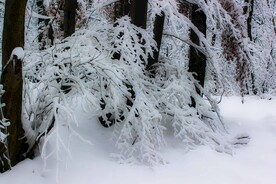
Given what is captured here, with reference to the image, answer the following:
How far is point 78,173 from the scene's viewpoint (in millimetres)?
5812

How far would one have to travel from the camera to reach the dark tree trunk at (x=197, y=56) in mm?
8258

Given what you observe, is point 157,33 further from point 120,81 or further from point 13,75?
point 13,75

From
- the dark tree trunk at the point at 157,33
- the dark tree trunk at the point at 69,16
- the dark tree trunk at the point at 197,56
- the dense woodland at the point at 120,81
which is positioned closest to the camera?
the dense woodland at the point at 120,81

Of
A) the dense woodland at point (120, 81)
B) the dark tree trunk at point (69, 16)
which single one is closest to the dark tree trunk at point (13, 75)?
the dense woodland at point (120, 81)

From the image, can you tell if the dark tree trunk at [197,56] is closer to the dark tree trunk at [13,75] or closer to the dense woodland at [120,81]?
the dense woodland at [120,81]

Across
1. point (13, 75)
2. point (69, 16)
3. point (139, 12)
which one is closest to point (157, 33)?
point (139, 12)

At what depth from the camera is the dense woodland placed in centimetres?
573

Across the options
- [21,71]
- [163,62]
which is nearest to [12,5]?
[21,71]

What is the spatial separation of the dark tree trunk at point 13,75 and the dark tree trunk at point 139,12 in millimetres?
2413

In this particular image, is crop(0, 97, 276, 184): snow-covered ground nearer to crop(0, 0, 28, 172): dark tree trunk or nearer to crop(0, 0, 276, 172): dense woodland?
crop(0, 0, 276, 172): dense woodland

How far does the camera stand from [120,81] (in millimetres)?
6246

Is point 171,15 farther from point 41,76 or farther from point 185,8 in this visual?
point 185,8

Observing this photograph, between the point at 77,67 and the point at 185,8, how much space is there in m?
4.26

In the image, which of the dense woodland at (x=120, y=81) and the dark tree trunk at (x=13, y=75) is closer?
the dark tree trunk at (x=13, y=75)
